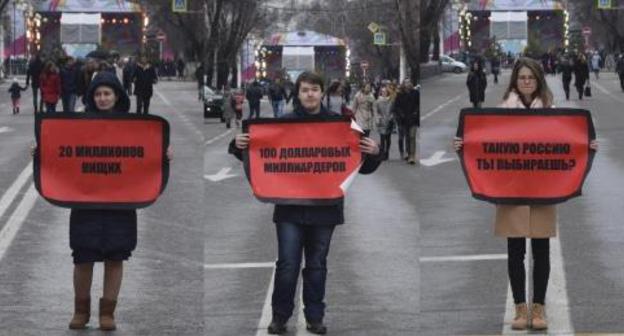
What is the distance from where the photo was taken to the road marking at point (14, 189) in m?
19.7

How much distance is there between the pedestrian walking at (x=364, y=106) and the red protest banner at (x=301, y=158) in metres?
17.4

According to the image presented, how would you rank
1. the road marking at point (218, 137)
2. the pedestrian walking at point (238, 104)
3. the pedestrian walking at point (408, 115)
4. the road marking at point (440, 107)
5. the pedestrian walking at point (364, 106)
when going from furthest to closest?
the road marking at point (440, 107), the pedestrian walking at point (238, 104), the road marking at point (218, 137), the pedestrian walking at point (408, 115), the pedestrian walking at point (364, 106)

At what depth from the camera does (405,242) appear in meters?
15.9

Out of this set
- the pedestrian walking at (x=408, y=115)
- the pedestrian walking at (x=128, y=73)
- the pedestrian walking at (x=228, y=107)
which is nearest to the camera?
the pedestrian walking at (x=408, y=115)

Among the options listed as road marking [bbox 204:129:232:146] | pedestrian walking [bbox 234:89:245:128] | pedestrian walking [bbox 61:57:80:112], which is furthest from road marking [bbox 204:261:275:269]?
pedestrian walking [bbox 61:57:80:112]

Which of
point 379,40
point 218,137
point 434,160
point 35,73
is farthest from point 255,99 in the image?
point 35,73

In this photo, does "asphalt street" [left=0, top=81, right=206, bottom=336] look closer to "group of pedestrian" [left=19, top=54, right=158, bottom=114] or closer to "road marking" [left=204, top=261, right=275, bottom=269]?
"road marking" [left=204, top=261, right=275, bottom=269]

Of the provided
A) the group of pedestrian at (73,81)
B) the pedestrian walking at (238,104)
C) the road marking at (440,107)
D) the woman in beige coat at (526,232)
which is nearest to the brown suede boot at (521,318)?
the woman in beige coat at (526,232)

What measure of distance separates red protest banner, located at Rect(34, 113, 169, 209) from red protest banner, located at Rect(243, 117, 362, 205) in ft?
2.24

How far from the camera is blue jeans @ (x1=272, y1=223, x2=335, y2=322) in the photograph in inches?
404

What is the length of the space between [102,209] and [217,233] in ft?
20.5

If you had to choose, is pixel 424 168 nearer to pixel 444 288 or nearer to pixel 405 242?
pixel 405 242

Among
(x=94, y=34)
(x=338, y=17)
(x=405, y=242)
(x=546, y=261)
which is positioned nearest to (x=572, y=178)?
(x=546, y=261)

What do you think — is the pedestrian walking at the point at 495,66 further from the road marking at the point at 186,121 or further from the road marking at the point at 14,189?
the road marking at the point at 14,189
